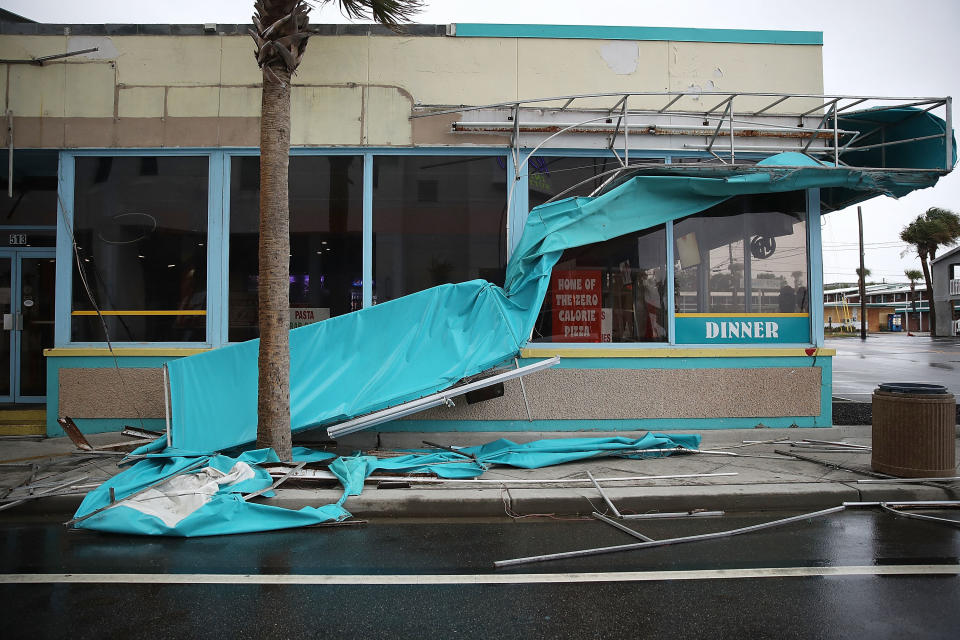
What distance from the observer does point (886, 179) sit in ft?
23.0

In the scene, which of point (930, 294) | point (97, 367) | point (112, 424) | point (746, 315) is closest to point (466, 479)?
point (746, 315)

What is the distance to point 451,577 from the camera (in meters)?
3.69

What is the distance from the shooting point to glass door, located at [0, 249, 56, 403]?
8680mm

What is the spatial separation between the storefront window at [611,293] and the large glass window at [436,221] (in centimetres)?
87

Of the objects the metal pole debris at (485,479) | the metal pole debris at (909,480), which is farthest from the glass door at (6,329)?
the metal pole debris at (909,480)

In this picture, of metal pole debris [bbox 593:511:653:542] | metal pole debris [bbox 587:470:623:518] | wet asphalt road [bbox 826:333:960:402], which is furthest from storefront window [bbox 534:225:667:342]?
wet asphalt road [bbox 826:333:960:402]

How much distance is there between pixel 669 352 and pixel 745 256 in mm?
1736

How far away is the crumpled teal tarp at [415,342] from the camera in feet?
21.0

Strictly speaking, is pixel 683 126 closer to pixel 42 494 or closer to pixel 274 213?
pixel 274 213

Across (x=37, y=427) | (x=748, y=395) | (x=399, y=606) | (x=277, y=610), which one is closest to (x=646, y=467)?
(x=748, y=395)

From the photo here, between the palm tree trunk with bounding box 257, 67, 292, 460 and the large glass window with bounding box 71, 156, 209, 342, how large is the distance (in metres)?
2.44

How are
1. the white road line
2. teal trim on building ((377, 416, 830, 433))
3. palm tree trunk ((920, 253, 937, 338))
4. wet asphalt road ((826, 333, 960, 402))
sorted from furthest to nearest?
palm tree trunk ((920, 253, 937, 338)) < wet asphalt road ((826, 333, 960, 402)) < teal trim on building ((377, 416, 830, 433)) < the white road line

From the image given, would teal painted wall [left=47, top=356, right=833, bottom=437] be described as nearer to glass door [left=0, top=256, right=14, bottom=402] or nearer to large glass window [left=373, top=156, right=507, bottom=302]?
large glass window [left=373, top=156, right=507, bottom=302]

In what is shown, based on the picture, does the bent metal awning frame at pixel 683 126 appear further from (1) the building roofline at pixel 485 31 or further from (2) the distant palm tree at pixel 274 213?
(2) the distant palm tree at pixel 274 213
